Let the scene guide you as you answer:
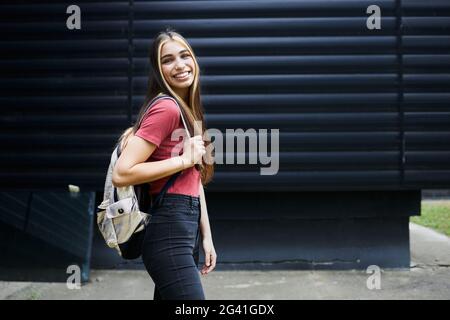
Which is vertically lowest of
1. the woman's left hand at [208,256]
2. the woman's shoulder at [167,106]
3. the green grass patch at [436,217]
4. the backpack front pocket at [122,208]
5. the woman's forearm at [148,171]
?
the green grass patch at [436,217]

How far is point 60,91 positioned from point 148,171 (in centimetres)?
386

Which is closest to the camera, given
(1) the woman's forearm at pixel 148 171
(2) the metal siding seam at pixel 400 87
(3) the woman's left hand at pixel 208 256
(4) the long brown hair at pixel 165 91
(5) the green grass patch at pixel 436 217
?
(1) the woman's forearm at pixel 148 171

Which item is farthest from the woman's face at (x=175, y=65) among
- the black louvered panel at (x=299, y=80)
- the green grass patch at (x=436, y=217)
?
the green grass patch at (x=436, y=217)

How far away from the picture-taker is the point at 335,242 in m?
5.54

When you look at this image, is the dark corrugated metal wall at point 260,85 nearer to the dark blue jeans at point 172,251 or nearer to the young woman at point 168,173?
the young woman at point 168,173

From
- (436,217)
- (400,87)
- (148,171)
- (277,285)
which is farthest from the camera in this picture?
(436,217)

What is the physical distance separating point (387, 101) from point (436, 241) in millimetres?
→ 3114

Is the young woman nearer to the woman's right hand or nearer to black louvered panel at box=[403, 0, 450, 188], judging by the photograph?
the woman's right hand

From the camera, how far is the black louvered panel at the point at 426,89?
205 inches

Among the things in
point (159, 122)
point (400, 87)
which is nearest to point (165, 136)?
point (159, 122)

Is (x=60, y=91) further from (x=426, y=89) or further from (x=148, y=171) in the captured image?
(x=426, y=89)

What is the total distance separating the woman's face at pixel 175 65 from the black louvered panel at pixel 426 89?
3.88 m

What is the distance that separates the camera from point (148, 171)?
1.93m
